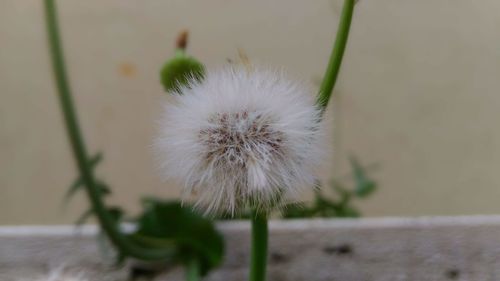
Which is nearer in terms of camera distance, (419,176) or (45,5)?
(45,5)

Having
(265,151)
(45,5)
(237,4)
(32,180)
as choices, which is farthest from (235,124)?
(32,180)

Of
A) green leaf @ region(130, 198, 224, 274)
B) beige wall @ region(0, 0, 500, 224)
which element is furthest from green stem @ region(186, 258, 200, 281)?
beige wall @ region(0, 0, 500, 224)

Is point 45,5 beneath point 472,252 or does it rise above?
above

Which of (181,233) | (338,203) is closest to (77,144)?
(181,233)

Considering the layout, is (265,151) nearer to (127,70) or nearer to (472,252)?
(472,252)

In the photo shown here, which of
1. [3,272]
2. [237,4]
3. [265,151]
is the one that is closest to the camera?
[265,151]

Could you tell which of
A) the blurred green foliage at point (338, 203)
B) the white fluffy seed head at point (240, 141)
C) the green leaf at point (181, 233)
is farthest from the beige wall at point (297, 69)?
the white fluffy seed head at point (240, 141)
